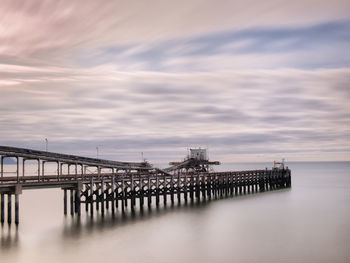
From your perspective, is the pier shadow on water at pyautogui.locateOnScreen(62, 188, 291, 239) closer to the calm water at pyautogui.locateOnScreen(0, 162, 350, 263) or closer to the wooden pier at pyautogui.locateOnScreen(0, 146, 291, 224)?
the calm water at pyautogui.locateOnScreen(0, 162, 350, 263)

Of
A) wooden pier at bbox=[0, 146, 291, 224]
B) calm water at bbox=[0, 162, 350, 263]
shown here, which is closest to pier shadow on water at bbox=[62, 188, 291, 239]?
calm water at bbox=[0, 162, 350, 263]

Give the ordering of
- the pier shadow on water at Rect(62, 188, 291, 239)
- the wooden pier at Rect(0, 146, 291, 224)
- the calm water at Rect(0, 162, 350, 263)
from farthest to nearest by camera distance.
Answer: the wooden pier at Rect(0, 146, 291, 224)
the pier shadow on water at Rect(62, 188, 291, 239)
the calm water at Rect(0, 162, 350, 263)

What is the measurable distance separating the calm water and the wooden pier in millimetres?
2135

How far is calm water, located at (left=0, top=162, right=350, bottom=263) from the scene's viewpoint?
29984 millimetres

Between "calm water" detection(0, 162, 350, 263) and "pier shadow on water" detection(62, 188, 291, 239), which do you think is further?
"pier shadow on water" detection(62, 188, 291, 239)

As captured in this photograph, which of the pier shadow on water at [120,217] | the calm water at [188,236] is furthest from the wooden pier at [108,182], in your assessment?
the calm water at [188,236]

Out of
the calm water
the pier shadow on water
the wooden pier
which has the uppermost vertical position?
the wooden pier

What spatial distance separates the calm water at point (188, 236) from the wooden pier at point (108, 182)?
213 centimetres

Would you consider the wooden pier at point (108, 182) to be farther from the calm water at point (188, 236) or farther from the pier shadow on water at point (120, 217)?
the calm water at point (188, 236)

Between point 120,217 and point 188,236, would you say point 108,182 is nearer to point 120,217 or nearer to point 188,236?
point 120,217

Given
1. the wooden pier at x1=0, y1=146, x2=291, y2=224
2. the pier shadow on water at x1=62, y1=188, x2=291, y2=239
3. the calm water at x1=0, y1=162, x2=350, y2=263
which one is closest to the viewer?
the calm water at x1=0, y1=162, x2=350, y2=263

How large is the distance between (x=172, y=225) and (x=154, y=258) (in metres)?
11.4

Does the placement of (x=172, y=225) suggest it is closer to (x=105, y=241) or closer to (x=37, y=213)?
(x=105, y=241)

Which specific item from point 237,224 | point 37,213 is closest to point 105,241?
point 237,224
